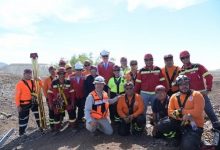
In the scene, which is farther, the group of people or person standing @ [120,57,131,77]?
person standing @ [120,57,131,77]

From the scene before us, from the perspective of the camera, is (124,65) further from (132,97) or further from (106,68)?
(132,97)

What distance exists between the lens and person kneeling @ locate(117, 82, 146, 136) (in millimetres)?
10070

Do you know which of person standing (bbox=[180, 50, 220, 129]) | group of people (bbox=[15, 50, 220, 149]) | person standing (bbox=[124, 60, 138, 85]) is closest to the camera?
group of people (bbox=[15, 50, 220, 149])

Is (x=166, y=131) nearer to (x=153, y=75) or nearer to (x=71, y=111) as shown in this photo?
Answer: (x=153, y=75)

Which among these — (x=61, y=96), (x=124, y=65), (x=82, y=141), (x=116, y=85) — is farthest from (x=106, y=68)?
(x=82, y=141)

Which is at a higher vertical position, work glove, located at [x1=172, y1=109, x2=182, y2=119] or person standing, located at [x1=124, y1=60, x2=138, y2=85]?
person standing, located at [x1=124, y1=60, x2=138, y2=85]

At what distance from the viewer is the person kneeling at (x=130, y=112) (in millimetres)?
10070

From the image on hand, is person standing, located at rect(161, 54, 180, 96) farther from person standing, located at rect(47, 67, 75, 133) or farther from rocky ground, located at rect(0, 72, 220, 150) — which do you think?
person standing, located at rect(47, 67, 75, 133)

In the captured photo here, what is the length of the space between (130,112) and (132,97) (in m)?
0.47

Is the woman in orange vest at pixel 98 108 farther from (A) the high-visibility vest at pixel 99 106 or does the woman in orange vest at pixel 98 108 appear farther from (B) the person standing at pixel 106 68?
(B) the person standing at pixel 106 68

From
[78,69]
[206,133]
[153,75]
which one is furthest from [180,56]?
[78,69]

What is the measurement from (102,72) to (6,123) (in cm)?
654

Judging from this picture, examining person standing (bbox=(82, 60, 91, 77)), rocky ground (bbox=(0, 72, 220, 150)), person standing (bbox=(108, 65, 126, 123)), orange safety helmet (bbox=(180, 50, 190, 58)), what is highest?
orange safety helmet (bbox=(180, 50, 190, 58))

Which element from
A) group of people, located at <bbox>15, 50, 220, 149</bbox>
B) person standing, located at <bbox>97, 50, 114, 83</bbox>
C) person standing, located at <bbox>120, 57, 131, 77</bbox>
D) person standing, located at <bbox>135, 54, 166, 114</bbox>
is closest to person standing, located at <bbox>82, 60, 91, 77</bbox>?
group of people, located at <bbox>15, 50, 220, 149</bbox>
